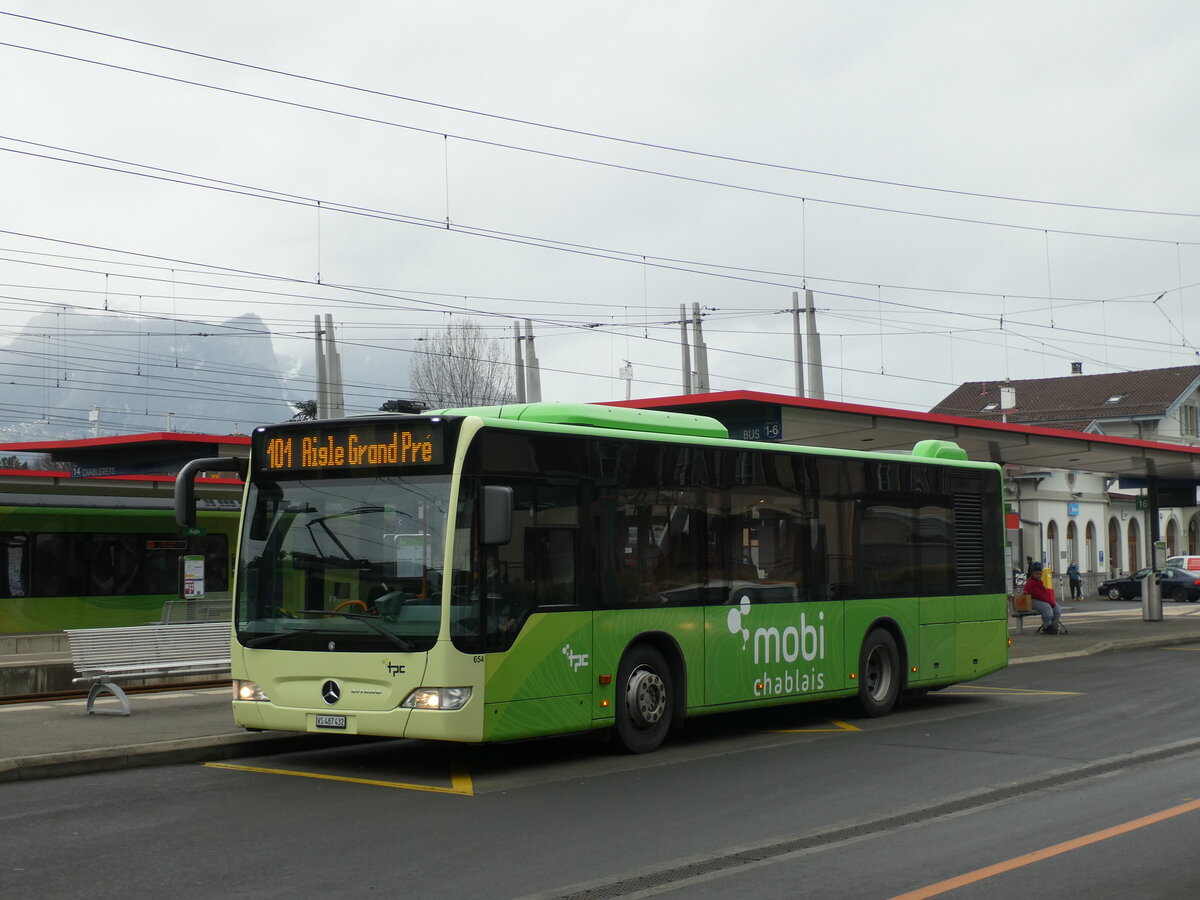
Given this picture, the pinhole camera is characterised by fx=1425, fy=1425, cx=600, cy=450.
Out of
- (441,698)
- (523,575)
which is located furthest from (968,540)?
(441,698)

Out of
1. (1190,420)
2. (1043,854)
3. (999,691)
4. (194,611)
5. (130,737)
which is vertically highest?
(1190,420)

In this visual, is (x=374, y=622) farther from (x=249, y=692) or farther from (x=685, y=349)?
(x=685, y=349)

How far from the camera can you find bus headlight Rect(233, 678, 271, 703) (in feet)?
37.7

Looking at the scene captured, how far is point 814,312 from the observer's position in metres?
46.2

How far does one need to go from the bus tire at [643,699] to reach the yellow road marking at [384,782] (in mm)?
1515

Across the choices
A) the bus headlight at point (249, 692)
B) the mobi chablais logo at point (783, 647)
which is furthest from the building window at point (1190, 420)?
the bus headlight at point (249, 692)

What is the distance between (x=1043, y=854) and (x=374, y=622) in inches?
208

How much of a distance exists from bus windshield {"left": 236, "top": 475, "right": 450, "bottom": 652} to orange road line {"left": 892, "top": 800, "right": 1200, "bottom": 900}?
470 cm

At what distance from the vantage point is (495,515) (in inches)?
416

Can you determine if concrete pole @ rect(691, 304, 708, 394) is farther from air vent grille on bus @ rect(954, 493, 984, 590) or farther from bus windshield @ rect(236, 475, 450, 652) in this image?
bus windshield @ rect(236, 475, 450, 652)

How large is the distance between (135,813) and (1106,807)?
6398mm

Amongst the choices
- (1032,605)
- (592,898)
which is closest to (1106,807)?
(592,898)

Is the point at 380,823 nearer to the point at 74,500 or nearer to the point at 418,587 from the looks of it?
the point at 418,587

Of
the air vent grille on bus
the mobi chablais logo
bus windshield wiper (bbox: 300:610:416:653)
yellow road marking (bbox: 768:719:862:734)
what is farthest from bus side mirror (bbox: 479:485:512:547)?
the air vent grille on bus
